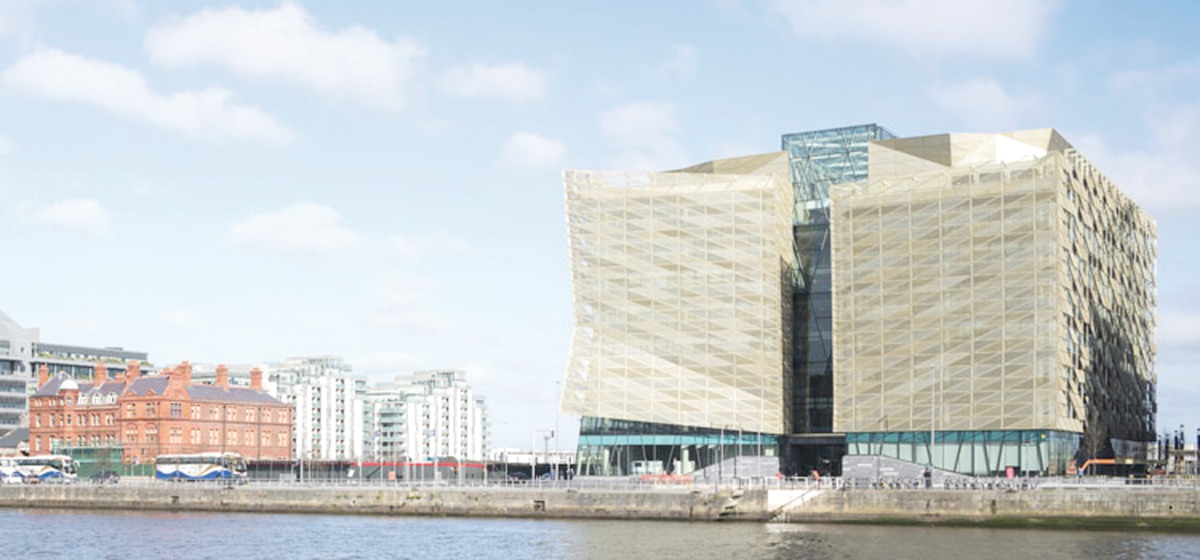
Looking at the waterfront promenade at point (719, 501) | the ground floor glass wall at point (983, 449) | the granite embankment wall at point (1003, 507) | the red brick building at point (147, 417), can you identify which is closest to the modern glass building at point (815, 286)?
the ground floor glass wall at point (983, 449)

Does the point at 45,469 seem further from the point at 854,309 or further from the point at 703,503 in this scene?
the point at 854,309

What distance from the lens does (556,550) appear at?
89312 mm

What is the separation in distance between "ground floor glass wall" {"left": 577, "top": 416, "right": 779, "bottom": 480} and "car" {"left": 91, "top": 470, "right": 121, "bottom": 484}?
49.7m

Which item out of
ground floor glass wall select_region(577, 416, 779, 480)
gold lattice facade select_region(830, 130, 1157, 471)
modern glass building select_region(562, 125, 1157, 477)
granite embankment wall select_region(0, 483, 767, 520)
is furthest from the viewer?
ground floor glass wall select_region(577, 416, 779, 480)

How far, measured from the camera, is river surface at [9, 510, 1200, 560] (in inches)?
3354

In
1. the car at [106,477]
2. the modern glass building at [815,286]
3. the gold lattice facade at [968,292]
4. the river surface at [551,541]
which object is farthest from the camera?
the car at [106,477]

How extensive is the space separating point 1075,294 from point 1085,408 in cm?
1118

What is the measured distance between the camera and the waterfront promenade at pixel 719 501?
320 ft

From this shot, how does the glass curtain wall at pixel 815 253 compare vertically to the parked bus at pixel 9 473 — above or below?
above

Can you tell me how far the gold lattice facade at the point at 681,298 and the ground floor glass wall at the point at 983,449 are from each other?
11688mm

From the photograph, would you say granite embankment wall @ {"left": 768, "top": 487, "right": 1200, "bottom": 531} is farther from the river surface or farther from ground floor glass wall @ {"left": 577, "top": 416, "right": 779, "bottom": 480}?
ground floor glass wall @ {"left": 577, "top": 416, "right": 779, "bottom": 480}

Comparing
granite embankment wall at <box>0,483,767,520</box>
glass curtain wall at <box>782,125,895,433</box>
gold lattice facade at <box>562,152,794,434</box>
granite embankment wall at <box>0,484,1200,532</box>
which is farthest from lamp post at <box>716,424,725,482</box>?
granite embankment wall at <box>0,483,767,520</box>

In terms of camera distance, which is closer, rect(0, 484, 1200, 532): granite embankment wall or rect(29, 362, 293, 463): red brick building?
rect(0, 484, 1200, 532): granite embankment wall

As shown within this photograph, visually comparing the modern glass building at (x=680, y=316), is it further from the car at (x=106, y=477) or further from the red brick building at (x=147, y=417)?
the red brick building at (x=147, y=417)
